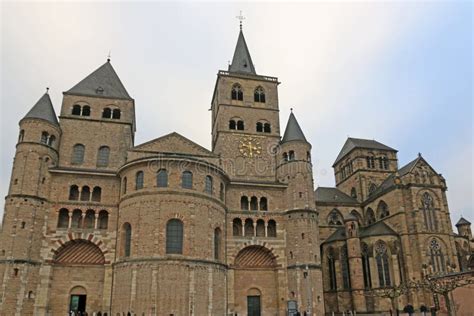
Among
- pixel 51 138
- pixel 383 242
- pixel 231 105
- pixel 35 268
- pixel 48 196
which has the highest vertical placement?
pixel 231 105

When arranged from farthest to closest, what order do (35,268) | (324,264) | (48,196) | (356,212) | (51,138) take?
(356,212) → (324,264) → (51,138) → (48,196) → (35,268)

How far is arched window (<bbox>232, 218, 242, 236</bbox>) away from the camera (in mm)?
37938

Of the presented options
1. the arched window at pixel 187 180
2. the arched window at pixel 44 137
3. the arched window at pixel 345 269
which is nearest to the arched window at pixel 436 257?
the arched window at pixel 345 269

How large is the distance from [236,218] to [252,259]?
430 centimetres

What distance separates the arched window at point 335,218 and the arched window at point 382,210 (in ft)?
16.1

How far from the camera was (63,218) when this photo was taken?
34.3 m

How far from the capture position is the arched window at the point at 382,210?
47094mm

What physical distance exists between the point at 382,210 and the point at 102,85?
121 ft

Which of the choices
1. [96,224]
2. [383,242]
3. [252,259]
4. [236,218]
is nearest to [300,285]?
[252,259]

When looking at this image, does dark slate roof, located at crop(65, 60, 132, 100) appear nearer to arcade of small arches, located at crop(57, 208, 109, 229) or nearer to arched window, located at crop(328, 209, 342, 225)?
arcade of small arches, located at crop(57, 208, 109, 229)

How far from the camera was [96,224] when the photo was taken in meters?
34.3

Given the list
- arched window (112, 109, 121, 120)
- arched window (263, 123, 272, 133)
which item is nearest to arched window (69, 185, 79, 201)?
arched window (112, 109, 121, 120)

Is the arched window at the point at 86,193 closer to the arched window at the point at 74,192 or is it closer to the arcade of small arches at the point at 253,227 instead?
the arched window at the point at 74,192

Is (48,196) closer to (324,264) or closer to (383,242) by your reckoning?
(324,264)
